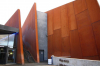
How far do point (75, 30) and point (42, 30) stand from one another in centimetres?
816

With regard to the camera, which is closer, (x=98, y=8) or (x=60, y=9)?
(x=98, y=8)

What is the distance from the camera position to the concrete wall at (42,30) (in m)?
19.7

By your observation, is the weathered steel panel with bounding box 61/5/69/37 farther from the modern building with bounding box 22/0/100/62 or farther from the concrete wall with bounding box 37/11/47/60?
the concrete wall with bounding box 37/11/47/60

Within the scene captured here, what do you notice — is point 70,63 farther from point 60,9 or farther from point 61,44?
point 60,9

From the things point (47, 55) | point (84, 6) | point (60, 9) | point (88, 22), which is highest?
point (60, 9)

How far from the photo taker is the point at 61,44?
16.8 m

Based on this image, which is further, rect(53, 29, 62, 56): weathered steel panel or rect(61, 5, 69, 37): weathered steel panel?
Result: rect(53, 29, 62, 56): weathered steel panel

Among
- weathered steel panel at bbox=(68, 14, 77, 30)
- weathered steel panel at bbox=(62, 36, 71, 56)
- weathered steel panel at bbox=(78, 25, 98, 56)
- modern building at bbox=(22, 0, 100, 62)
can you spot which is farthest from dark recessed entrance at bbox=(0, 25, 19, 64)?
weathered steel panel at bbox=(78, 25, 98, 56)

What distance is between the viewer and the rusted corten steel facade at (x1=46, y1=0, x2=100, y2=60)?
11.7m

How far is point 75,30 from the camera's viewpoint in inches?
580

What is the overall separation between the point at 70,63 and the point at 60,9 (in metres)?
13.1

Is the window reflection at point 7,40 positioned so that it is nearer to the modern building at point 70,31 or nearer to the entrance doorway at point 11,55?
the entrance doorway at point 11,55

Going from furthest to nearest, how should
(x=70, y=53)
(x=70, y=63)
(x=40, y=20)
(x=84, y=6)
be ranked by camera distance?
(x=40, y=20) < (x=70, y=53) < (x=84, y=6) < (x=70, y=63)

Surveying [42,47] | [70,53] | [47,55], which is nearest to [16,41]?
Answer: [42,47]
